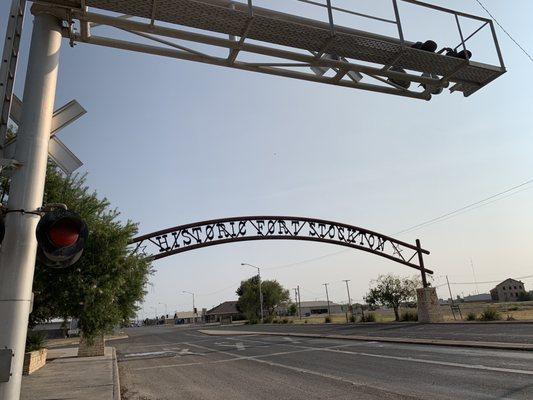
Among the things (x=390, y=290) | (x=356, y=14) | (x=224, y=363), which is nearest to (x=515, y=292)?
(x=390, y=290)

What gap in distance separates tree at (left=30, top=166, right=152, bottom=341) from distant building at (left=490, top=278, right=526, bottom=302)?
15239 cm

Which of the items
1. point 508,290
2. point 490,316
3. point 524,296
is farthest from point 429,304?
point 508,290

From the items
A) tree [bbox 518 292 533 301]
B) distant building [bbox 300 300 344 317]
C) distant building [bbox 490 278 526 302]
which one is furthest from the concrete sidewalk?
distant building [bbox 490 278 526 302]

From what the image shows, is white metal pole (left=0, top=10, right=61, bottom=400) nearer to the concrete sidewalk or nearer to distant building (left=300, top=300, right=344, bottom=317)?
the concrete sidewalk

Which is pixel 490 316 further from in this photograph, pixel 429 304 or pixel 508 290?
pixel 508 290

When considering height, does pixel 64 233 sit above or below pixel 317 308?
below

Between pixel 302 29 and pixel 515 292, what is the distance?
161m

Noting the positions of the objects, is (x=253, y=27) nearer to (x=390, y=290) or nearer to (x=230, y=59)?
(x=230, y=59)

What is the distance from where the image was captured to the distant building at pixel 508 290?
140 m

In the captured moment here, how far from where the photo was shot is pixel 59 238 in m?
3.49

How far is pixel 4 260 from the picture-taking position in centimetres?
357

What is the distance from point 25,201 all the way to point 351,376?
1086 cm

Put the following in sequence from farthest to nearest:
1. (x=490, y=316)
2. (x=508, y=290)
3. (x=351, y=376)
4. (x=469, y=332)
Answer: (x=508, y=290)
(x=490, y=316)
(x=469, y=332)
(x=351, y=376)

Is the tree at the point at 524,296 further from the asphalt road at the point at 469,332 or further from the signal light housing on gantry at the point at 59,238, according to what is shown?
the signal light housing on gantry at the point at 59,238
